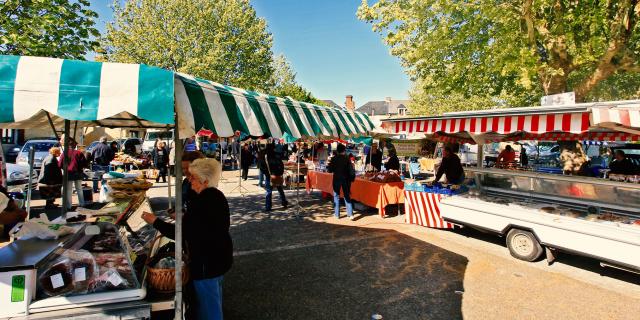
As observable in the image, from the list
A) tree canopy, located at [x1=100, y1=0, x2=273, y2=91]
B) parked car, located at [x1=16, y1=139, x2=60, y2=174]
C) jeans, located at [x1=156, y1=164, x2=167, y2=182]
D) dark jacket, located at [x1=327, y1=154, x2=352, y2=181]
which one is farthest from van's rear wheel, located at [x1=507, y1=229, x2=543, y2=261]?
tree canopy, located at [x1=100, y1=0, x2=273, y2=91]

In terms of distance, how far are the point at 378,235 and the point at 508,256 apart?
2.54 m

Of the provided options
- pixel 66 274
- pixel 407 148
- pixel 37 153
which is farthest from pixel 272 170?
pixel 407 148

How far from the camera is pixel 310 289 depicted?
190 inches

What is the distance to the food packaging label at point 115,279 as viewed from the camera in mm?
2648

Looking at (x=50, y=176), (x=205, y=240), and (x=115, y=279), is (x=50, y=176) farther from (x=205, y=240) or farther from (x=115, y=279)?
(x=205, y=240)

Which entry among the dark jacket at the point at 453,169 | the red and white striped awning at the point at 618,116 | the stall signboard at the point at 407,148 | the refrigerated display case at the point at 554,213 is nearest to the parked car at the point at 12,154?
the dark jacket at the point at 453,169

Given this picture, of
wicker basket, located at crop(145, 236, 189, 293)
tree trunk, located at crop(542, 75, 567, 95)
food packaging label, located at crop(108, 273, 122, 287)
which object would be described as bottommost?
wicker basket, located at crop(145, 236, 189, 293)

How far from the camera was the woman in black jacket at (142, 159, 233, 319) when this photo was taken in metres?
2.97

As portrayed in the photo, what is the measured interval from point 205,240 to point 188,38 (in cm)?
2378

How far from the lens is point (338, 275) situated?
5.32 metres

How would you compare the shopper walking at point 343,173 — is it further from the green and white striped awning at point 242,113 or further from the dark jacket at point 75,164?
the dark jacket at point 75,164

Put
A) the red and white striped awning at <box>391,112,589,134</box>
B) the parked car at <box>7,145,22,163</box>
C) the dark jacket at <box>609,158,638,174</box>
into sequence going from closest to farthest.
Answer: the red and white striped awning at <box>391,112,589,134</box> → the dark jacket at <box>609,158,638,174</box> → the parked car at <box>7,145,22,163</box>

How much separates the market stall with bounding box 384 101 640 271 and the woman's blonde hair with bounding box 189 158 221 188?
5496 millimetres

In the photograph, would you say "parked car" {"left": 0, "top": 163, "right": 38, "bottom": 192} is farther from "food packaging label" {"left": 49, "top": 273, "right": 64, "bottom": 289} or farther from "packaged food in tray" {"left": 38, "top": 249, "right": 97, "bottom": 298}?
"food packaging label" {"left": 49, "top": 273, "right": 64, "bottom": 289}
